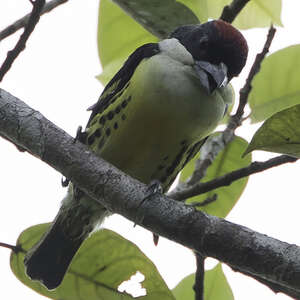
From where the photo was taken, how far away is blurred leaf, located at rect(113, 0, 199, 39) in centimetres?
241

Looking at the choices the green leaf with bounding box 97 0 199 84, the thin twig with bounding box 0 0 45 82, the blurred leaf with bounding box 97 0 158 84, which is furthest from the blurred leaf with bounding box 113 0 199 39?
the thin twig with bounding box 0 0 45 82

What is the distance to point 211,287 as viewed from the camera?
2.43 m

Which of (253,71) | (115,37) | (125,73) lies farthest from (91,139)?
(253,71)

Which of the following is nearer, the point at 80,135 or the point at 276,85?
the point at 80,135

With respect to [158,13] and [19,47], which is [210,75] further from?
[19,47]

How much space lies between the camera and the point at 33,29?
6.47ft

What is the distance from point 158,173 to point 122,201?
0.75 m

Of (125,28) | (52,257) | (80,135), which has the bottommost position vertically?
(52,257)

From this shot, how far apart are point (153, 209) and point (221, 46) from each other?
107 centimetres

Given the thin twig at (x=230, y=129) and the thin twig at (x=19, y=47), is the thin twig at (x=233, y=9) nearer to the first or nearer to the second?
the thin twig at (x=230, y=129)

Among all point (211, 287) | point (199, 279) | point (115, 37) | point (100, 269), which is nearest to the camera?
point (199, 279)

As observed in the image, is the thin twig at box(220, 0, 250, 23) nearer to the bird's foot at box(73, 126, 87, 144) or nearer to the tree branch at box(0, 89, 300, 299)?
the bird's foot at box(73, 126, 87, 144)

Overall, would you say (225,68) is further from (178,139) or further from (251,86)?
(178,139)

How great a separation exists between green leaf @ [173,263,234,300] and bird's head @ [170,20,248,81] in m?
0.82
